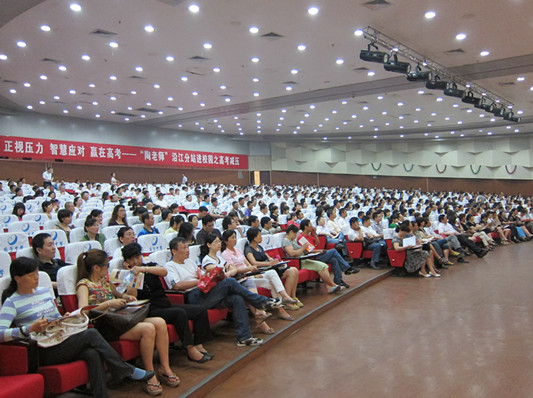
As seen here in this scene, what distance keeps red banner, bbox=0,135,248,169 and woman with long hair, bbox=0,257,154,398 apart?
17.0 metres

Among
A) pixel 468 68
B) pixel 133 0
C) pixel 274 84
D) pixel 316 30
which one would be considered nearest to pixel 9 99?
pixel 274 84

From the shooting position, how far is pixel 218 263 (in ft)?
14.0

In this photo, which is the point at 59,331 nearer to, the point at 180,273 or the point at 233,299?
the point at 180,273

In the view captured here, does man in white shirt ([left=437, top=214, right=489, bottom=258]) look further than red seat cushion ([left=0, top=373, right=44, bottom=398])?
Yes

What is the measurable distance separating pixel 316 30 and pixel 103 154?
14378 mm

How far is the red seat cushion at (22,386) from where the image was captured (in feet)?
7.28

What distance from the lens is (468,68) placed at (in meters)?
11.1

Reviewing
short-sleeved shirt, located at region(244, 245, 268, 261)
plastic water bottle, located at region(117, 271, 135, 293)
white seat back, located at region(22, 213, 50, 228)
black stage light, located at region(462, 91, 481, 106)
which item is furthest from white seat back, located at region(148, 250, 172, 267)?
black stage light, located at region(462, 91, 481, 106)

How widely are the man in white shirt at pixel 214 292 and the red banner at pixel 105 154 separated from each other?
1644 cm

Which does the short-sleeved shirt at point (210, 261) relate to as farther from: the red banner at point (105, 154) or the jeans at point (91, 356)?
the red banner at point (105, 154)

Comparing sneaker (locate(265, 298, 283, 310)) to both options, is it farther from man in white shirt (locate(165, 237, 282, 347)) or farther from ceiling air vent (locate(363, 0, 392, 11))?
ceiling air vent (locate(363, 0, 392, 11))

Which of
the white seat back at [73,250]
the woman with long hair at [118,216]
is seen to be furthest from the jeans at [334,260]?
the white seat back at [73,250]

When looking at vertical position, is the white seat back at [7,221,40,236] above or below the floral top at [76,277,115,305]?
above

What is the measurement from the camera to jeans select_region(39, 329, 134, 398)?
2.57 metres
